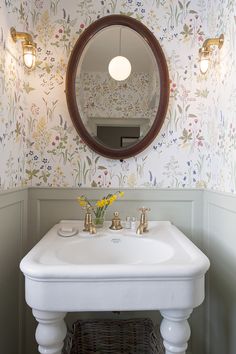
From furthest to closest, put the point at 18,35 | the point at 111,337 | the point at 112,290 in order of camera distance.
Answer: the point at 111,337 → the point at 18,35 → the point at 112,290

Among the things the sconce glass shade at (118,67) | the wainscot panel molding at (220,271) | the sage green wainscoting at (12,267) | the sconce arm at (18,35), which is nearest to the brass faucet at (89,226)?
the sage green wainscoting at (12,267)

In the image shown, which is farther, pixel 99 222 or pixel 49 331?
pixel 99 222

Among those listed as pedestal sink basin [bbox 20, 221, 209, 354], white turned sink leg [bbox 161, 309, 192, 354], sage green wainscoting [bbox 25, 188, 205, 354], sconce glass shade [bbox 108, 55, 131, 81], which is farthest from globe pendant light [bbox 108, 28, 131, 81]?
white turned sink leg [bbox 161, 309, 192, 354]

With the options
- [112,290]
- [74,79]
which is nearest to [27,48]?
[74,79]

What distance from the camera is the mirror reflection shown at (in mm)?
1409

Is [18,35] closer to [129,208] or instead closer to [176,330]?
[129,208]

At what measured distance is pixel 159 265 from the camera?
0.86 meters

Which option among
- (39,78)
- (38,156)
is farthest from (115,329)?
(39,78)

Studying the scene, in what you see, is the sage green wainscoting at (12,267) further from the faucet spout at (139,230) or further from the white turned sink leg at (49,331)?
the faucet spout at (139,230)

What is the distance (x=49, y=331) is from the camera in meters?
0.88

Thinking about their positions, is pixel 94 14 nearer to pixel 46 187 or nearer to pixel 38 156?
pixel 38 156

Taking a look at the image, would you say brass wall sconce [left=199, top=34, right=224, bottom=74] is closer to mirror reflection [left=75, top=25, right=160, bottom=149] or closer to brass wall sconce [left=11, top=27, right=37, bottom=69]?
mirror reflection [left=75, top=25, right=160, bottom=149]

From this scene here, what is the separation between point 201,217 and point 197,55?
2.91 feet

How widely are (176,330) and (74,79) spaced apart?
1227 millimetres
